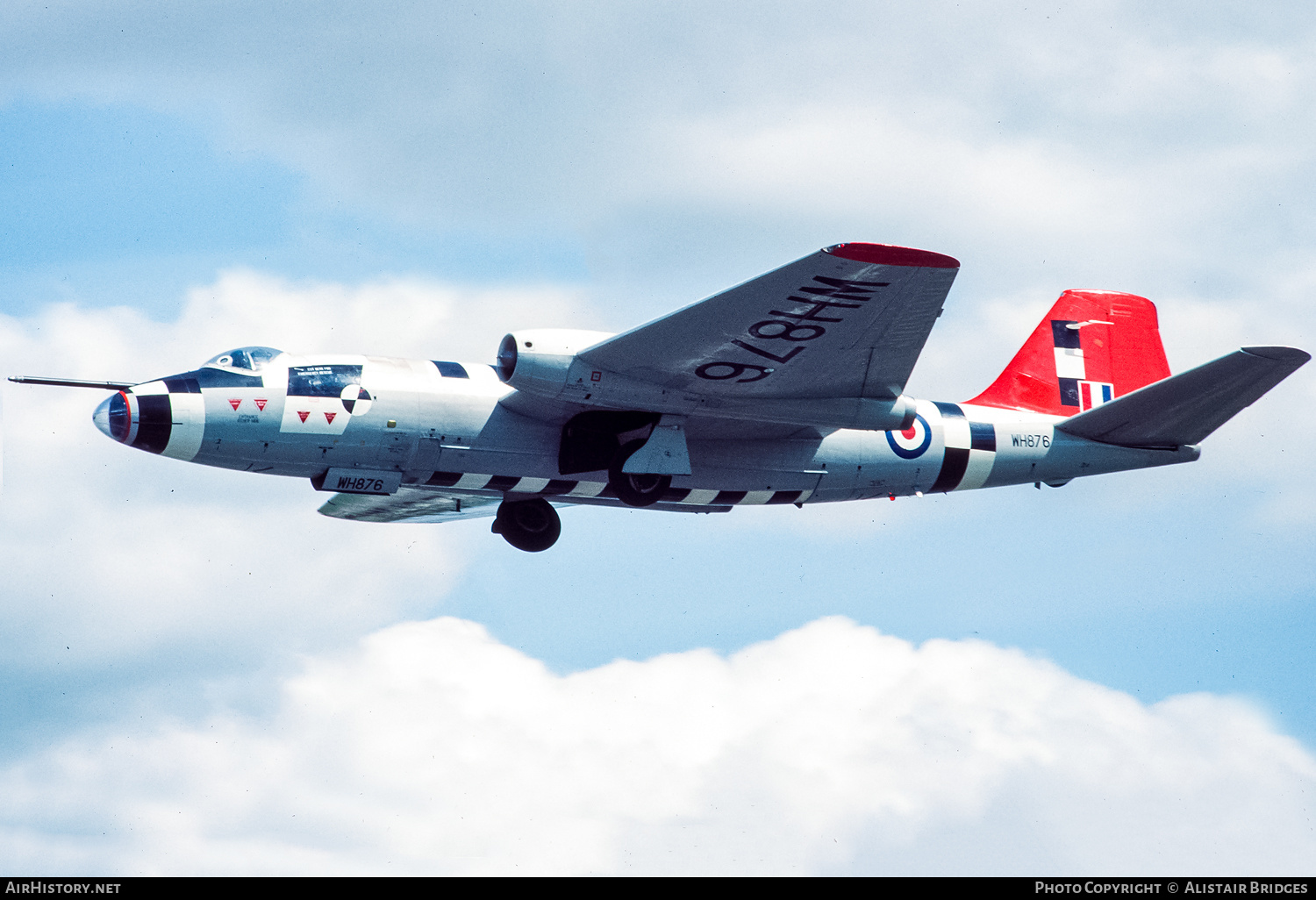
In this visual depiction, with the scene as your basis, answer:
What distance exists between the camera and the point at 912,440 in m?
25.5

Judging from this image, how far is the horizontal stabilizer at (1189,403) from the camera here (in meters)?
23.4

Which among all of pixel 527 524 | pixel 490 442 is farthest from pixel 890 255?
pixel 527 524

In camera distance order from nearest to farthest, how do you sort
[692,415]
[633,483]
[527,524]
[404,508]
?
[692,415]
[633,483]
[527,524]
[404,508]

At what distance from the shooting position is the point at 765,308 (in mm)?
20656

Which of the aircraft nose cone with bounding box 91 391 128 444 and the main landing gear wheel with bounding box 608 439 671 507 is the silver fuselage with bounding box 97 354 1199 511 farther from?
the main landing gear wheel with bounding box 608 439 671 507

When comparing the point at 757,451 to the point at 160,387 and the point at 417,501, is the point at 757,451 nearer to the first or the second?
the point at 417,501

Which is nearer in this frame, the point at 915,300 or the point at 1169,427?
the point at 915,300

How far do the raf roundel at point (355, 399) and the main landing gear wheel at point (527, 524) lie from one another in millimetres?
4685

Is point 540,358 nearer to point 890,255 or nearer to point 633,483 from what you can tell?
point 633,483

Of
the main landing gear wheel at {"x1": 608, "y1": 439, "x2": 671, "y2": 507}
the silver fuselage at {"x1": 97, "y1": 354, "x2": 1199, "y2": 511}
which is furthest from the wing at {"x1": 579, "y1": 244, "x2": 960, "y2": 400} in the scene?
the silver fuselage at {"x1": 97, "y1": 354, "x2": 1199, "y2": 511}

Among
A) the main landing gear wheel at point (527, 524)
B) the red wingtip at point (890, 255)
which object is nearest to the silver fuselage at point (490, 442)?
the main landing gear wheel at point (527, 524)

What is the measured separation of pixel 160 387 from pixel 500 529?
7.00m

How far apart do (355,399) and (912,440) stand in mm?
9696
